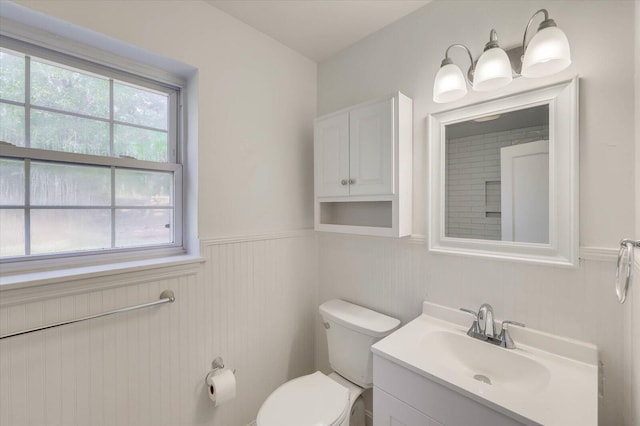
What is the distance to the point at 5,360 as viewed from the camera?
0.92 meters

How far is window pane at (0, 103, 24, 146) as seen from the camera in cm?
100

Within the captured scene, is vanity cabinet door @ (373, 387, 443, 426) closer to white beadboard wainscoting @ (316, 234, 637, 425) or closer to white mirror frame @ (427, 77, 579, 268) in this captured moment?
white beadboard wainscoting @ (316, 234, 637, 425)

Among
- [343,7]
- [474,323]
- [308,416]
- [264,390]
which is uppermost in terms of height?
[343,7]

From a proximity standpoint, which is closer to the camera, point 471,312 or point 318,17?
point 471,312

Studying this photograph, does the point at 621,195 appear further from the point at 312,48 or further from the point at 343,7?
the point at 312,48

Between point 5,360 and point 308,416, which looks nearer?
point 5,360

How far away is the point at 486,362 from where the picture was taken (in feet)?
3.65

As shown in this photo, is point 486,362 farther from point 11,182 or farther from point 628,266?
point 11,182

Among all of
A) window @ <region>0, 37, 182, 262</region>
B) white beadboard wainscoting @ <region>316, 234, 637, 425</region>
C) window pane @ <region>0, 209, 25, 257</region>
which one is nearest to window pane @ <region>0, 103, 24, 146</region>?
window @ <region>0, 37, 182, 262</region>

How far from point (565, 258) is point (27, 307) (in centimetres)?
194

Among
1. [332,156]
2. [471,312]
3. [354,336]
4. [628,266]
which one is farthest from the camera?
[332,156]

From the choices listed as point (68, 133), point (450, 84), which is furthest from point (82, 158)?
point (450, 84)

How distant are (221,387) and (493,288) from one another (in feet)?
4.39

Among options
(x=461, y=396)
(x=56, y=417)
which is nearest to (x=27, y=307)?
(x=56, y=417)
